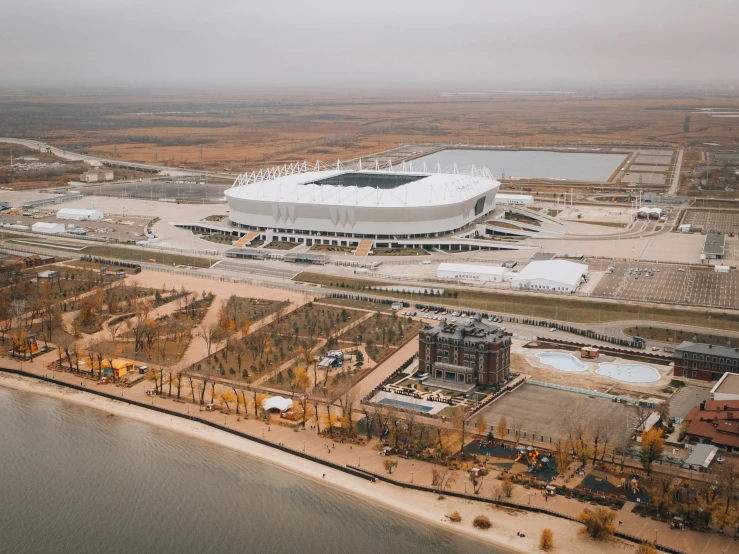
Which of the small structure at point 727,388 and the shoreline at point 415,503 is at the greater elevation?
A: the small structure at point 727,388

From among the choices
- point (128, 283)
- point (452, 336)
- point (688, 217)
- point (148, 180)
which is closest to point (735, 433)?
point (452, 336)

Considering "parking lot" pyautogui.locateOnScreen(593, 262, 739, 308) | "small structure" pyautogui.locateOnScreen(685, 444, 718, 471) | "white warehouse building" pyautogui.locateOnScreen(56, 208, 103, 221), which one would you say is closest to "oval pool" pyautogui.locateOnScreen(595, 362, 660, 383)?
"small structure" pyautogui.locateOnScreen(685, 444, 718, 471)

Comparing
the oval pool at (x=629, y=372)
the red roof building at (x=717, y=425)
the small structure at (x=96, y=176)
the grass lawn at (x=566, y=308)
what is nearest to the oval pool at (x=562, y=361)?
the oval pool at (x=629, y=372)

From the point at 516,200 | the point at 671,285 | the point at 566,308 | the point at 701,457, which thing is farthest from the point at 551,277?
the point at 516,200

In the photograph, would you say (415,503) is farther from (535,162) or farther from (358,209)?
(535,162)

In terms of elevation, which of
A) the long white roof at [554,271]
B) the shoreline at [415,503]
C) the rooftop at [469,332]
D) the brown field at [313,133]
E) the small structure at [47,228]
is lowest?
the shoreline at [415,503]

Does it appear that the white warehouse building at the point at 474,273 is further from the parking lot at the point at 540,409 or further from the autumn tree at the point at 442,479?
the autumn tree at the point at 442,479

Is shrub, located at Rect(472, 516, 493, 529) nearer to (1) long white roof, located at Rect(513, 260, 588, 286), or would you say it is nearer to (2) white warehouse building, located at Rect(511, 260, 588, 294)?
(2) white warehouse building, located at Rect(511, 260, 588, 294)
